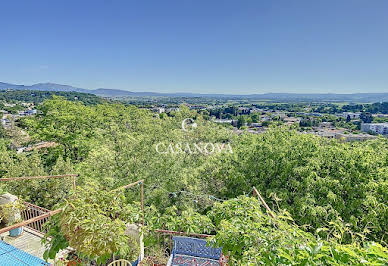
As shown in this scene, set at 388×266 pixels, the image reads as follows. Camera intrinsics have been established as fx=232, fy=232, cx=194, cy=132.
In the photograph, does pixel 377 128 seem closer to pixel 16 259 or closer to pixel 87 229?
pixel 87 229

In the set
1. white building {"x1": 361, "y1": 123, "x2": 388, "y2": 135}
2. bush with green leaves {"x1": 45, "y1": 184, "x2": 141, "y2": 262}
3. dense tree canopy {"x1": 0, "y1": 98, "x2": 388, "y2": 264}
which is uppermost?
bush with green leaves {"x1": 45, "y1": 184, "x2": 141, "y2": 262}

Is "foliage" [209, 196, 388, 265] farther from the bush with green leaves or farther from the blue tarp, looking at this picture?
the blue tarp

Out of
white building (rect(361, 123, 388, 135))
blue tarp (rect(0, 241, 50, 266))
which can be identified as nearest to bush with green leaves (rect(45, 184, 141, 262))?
blue tarp (rect(0, 241, 50, 266))

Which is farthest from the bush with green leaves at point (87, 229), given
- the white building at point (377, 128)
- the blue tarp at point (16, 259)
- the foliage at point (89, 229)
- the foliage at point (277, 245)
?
the white building at point (377, 128)

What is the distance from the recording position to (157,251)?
13.4 feet

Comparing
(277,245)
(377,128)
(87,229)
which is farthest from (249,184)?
(377,128)

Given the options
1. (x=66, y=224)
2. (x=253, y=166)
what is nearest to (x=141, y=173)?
(x=253, y=166)

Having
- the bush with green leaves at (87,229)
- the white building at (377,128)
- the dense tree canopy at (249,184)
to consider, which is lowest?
the white building at (377,128)

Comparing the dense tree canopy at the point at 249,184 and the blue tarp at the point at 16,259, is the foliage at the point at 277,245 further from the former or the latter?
the blue tarp at the point at 16,259

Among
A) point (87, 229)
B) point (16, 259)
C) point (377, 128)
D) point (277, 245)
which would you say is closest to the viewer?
point (277, 245)

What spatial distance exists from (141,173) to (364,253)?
9.25 meters

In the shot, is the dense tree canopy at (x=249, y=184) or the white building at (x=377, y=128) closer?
the dense tree canopy at (x=249, y=184)

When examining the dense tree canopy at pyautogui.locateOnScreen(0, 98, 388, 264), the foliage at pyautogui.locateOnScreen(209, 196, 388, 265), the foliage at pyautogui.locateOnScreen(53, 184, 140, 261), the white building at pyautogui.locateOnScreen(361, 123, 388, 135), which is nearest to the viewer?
the foliage at pyautogui.locateOnScreen(209, 196, 388, 265)

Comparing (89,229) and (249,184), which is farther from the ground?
(89,229)
